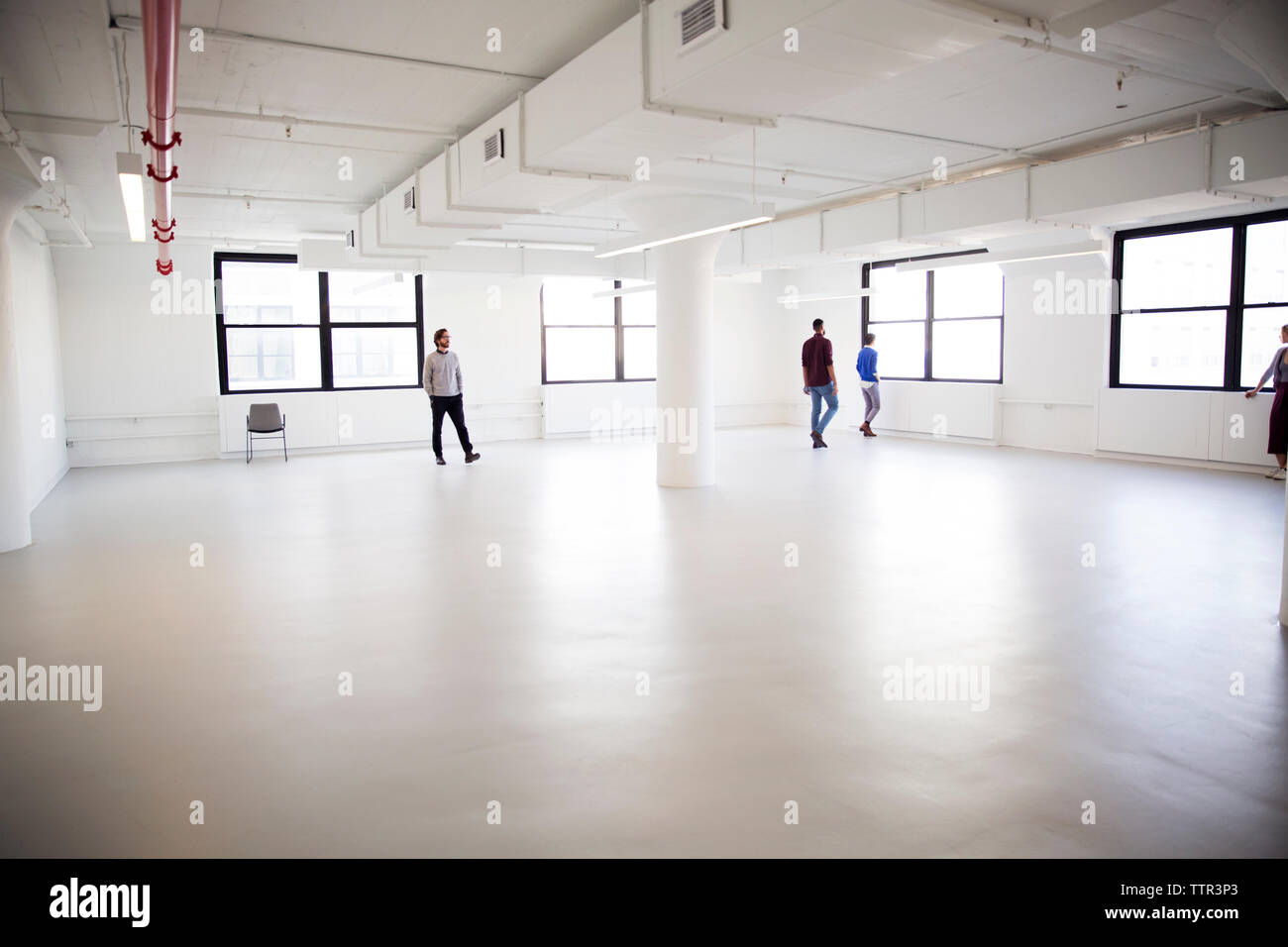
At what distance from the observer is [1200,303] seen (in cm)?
1031

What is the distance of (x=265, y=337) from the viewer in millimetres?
13320

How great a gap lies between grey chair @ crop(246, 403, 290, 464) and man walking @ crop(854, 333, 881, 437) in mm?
8414

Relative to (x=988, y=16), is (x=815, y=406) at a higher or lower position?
lower

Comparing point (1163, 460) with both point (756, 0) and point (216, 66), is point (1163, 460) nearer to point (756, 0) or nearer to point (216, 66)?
point (756, 0)

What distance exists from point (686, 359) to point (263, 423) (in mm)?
6614

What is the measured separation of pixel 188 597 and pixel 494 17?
371cm

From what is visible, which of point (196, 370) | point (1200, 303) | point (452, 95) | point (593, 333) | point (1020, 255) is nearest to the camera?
point (452, 95)

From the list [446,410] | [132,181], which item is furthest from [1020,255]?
[132,181]

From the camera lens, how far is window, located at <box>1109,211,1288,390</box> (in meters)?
9.74

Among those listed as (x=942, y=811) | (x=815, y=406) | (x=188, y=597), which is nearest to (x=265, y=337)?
(x=815, y=406)

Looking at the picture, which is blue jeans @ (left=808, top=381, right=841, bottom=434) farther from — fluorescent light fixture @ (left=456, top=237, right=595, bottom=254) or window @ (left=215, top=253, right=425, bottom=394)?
window @ (left=215, top=253, right=425, bottom=394)

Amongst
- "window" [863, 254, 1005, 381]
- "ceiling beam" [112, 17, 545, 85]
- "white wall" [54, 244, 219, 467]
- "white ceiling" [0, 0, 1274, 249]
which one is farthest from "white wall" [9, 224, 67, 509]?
"window" [863, 254, 1005, 381]

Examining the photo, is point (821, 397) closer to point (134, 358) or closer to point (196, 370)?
point (196, 370)
